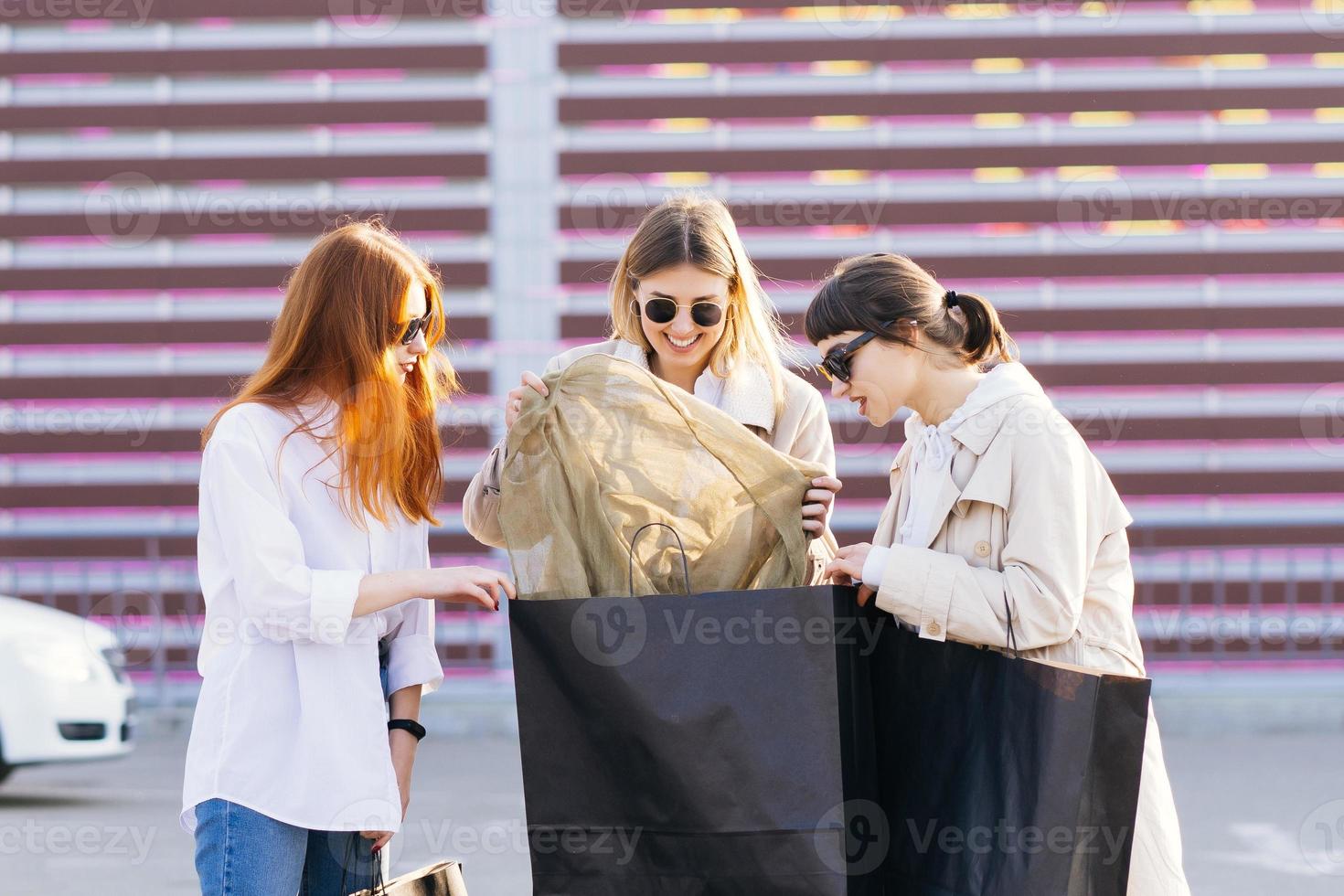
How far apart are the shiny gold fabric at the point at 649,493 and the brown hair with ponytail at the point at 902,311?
286 mm

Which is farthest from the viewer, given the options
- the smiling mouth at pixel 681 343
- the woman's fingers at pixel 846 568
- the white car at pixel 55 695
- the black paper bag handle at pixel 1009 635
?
the white car at pixel 55 695

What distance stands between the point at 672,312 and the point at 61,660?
17.2ft

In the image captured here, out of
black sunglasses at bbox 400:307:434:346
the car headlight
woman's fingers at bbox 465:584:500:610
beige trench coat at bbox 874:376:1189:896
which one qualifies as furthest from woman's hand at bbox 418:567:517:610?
the car headlight

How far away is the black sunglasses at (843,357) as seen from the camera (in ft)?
8.63

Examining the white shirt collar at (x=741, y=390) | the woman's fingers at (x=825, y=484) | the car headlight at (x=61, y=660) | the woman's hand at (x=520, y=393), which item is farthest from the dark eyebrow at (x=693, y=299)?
the car headlight at (x=61, y=660)

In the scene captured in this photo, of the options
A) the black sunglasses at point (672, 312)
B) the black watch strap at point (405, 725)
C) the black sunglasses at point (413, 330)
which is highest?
the black sunglasses at point (672, 312)

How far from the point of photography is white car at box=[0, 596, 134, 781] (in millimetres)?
6906

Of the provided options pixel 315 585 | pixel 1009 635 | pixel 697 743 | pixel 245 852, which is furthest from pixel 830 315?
pixel 245 852

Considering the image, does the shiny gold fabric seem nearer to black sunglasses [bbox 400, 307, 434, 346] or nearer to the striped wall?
black sunglasses [bbox 400, 307, 434, 346]

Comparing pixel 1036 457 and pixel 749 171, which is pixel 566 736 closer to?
pixel 1036 457

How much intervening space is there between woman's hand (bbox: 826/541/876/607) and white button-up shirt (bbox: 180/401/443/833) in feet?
2.64

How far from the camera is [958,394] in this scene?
104 inches

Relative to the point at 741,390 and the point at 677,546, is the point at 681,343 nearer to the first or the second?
the point at 741,390

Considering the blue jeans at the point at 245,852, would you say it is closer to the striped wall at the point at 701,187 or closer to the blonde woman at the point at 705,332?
the blonde woman at the point at 705,332
